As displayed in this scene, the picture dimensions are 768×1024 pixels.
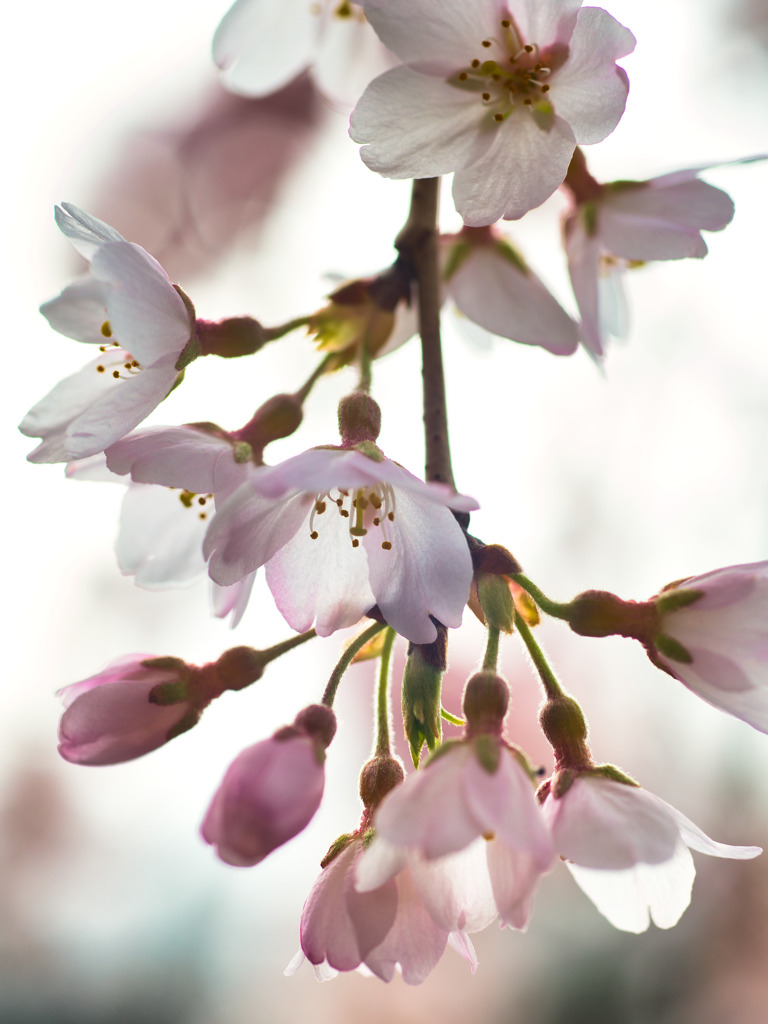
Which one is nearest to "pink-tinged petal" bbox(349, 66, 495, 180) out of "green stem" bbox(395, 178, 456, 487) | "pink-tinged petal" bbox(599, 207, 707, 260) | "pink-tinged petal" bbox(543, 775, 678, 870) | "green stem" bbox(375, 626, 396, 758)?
"green stem" bbox(395, 178, 456, 487)

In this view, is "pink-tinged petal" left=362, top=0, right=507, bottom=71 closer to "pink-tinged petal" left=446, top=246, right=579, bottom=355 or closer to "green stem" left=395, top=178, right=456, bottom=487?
"green stem" left=395, top=178, right=456, bottom=487

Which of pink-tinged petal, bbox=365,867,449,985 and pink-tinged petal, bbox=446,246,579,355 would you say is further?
pink-tinged petal, bbox=446,246,579,355

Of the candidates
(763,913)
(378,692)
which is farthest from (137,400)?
(763,913)

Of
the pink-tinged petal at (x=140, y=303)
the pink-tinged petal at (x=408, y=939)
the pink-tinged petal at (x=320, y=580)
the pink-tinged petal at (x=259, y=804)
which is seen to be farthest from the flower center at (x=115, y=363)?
the pink-tinged petal at (x=408, y=939)

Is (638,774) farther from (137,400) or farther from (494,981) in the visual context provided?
(137,400)

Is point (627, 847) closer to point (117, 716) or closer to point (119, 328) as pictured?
point (117, 716)

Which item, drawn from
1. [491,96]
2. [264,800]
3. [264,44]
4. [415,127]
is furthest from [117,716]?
[264,44]
